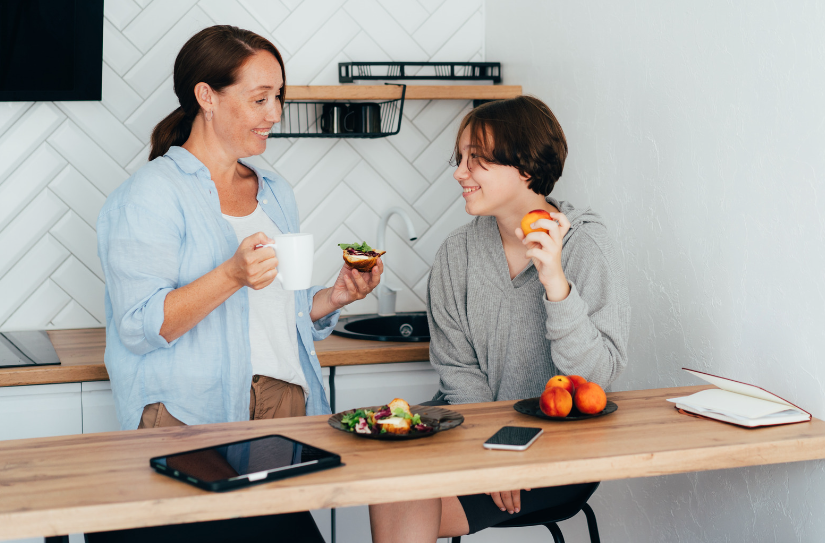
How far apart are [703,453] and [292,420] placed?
68 centimetres

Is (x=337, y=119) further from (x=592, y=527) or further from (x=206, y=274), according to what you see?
(x=592, y=527)

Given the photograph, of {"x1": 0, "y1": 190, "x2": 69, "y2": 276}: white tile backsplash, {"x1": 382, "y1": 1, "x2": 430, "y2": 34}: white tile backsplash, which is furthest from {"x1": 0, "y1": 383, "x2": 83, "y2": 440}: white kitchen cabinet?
{"x1": 382, "y1": 1, "x2": 430, "y2": 34}: white tile backsplash

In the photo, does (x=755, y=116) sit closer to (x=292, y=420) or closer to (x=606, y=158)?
(x=606, y=158)

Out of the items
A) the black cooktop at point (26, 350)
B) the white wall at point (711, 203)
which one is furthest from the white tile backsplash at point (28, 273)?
the white wall at point (711, 203)

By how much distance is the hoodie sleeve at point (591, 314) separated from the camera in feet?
4.68

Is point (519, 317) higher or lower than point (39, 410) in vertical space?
higher

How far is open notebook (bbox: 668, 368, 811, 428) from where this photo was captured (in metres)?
1.28

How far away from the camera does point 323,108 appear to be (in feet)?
8.22

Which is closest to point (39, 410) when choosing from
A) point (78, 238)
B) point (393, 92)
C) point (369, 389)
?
point (78, 238)

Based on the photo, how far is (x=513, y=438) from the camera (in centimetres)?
117

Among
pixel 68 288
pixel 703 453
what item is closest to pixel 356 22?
pixel 68 288

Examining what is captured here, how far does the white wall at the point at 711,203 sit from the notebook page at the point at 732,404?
0.11 metres

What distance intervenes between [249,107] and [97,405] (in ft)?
2.90

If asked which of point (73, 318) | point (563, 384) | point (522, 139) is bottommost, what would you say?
point (563, 384)
